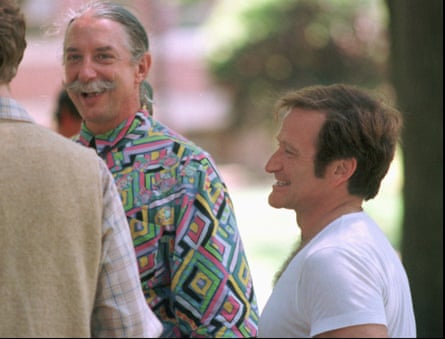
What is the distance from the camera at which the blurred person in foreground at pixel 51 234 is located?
2.31m

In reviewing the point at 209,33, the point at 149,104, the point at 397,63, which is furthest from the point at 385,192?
the point at 149,104

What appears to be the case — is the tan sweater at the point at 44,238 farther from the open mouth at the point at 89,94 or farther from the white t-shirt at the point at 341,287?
the open mouth at the point at 89,94

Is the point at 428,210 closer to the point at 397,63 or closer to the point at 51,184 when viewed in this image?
the point at 397,63

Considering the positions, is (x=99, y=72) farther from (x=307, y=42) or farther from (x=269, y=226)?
(x=307, y=42)

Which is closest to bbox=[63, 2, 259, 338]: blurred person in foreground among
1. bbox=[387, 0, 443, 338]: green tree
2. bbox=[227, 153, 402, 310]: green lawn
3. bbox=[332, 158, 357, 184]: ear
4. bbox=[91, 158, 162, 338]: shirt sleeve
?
bbox=[91, 158, 162, 338]: shirt sleeve

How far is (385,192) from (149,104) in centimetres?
1436

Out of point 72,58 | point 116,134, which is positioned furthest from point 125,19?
point 116,134

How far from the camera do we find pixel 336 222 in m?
2.48

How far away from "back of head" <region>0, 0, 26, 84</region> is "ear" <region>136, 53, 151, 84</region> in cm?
85

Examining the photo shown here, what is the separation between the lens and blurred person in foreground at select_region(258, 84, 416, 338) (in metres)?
2.26

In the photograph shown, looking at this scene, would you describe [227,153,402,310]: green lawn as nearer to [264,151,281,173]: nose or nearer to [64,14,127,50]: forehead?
[64,14,127,50]: forehead

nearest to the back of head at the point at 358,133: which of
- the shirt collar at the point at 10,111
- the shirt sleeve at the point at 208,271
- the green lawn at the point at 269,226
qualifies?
the shirt sleeve at the point at 208,271

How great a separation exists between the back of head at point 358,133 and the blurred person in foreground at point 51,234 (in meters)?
0.61

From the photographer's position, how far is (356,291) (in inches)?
88.5
